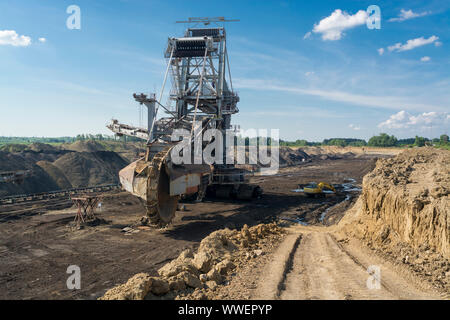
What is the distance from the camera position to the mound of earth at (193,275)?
17.2 feet

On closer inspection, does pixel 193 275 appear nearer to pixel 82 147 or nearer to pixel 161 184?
pixel 161 184

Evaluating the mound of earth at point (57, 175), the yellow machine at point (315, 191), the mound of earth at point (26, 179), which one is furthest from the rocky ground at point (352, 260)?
the mound of earth at point (57, 175)

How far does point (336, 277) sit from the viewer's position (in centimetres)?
641

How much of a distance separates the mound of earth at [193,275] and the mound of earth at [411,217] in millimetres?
3955

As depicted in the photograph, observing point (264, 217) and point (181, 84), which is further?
point (181, 84)

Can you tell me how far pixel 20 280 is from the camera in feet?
28.8

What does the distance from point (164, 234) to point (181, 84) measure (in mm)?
14614

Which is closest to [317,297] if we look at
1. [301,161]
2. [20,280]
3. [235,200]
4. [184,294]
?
[184,294]

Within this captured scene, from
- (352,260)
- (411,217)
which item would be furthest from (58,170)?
(411,217)

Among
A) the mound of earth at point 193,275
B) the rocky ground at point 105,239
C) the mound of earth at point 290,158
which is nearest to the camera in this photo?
the mound of earth at point 193,275

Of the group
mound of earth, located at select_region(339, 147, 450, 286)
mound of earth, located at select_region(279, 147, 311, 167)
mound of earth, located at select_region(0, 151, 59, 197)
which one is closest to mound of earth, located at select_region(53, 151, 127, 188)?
mound of earth, located at select_region(0, 151, 59, 197)

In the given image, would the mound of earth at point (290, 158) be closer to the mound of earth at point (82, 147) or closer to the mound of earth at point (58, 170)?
the mound of earth at point (58, 170)

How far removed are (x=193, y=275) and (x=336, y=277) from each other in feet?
11.1
